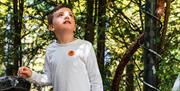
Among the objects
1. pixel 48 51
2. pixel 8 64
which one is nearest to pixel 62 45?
pixel 48 51

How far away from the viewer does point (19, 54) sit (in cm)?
551

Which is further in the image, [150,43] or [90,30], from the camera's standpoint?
[90,30]

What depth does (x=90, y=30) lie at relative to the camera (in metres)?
5.38

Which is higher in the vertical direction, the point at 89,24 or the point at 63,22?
the point at 89,24

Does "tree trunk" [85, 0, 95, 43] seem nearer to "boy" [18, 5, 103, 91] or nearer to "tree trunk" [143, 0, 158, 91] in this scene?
"boy" [18, 5, 103, 91]

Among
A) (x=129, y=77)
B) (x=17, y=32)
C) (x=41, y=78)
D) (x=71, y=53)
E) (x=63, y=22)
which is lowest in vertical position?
(x=129, y=77)

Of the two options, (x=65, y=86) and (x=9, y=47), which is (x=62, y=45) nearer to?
(x=65, y=86)

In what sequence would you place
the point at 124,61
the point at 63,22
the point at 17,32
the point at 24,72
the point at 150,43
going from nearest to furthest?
the point at 150,43, the point at 24,72, the point at 63,22, the point at 124,61, the point at 17,32

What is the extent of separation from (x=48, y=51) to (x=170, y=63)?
3.46 ft

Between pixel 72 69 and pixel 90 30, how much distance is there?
2907mm

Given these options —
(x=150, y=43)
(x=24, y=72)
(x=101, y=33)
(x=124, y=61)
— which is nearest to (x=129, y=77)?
(x=101, y=33)

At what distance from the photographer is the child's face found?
99.6 inches

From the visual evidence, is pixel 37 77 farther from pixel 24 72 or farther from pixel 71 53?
pixel 71 53

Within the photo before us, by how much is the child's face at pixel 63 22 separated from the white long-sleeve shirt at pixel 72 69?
82 mm
